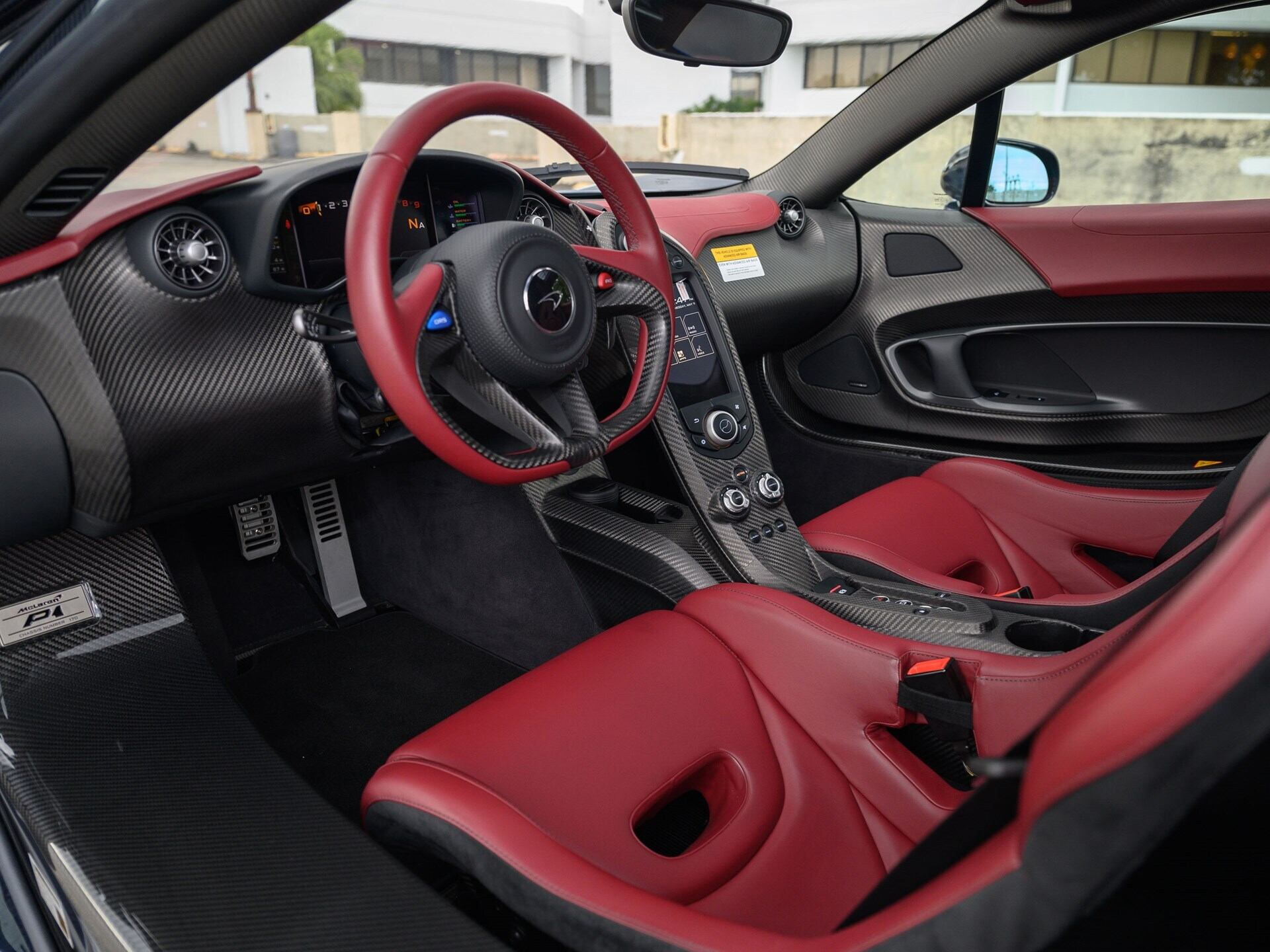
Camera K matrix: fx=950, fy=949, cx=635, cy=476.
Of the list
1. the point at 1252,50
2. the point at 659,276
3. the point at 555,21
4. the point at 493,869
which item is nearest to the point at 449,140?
the point at 659,276

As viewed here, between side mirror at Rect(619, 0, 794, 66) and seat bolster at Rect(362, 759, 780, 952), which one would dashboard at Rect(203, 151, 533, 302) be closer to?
side mirror at Rect(619, 0, 794, 66)

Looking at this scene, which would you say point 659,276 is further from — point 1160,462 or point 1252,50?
point 1252,50

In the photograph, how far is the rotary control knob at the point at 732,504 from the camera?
171cm

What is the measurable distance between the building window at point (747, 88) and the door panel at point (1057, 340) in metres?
10.8

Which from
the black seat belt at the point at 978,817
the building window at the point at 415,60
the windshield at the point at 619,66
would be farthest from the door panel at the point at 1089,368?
the building window at the point at 415,60

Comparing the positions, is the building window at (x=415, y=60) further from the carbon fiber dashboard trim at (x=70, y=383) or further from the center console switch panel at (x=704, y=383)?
the carbon fiber dashboard trim at (x=70, y=383)

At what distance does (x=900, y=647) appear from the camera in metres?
1.20

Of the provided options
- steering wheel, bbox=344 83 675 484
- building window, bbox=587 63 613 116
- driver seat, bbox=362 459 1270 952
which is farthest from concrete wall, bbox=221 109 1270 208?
building window, bbox=587 63 613 116

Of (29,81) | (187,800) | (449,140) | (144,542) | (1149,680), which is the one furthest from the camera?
(449,140)

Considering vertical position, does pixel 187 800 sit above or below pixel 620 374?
below

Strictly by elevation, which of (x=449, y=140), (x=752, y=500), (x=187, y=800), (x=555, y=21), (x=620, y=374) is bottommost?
(x=187, y=800)

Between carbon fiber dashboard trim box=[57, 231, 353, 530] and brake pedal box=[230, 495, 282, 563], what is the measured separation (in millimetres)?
480

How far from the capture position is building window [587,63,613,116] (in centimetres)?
1559

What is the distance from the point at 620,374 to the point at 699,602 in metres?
0.61
